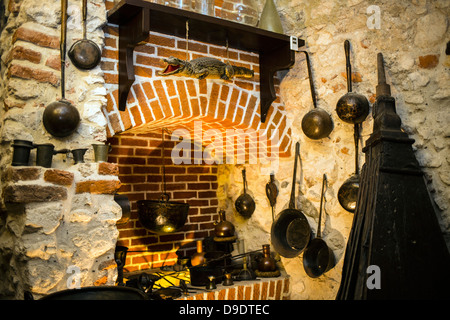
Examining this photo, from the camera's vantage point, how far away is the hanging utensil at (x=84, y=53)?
1894mm

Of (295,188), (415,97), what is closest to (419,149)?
(415,97)

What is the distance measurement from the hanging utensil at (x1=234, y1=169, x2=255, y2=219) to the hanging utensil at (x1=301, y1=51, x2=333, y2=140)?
2.80 feet

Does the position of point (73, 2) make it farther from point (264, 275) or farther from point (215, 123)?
point (264, 275)

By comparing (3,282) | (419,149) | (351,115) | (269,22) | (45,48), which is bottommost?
(3,282)

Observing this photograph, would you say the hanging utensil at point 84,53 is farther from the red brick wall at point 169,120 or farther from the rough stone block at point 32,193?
the rough stone block at point 32,193

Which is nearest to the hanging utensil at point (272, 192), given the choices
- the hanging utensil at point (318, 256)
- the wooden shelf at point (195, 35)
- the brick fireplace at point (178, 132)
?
the brick fireplace at point (178, 132)

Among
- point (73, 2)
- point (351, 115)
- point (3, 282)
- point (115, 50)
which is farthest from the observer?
point (351, 115)

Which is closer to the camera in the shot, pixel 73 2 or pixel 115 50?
pixel 73 2

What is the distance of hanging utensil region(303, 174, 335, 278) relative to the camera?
2.51 m

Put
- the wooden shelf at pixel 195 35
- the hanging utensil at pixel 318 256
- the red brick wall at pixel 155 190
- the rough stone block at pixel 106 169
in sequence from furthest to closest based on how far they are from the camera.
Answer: the red brick wall at pixel 155 190, the hanging utensil at pixel 318 256, the wooden shelf at pixel 195 35, the rough stone block at pixel 106 169

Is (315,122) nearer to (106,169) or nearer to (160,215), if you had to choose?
(160,215)

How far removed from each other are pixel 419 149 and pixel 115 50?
6.23 feet

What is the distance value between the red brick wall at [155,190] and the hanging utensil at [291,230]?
1.00m
